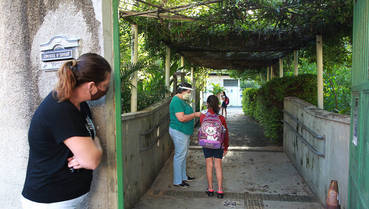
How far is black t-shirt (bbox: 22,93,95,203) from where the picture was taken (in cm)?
160

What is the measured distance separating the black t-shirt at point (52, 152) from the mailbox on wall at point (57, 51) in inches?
18.3

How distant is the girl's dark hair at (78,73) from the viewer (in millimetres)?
1611

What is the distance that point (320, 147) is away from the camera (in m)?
4.26

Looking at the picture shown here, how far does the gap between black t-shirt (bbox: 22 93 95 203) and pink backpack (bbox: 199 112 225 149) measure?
2806 millimetres

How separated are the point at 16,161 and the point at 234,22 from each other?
203 inches

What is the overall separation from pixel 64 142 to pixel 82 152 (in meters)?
0.11

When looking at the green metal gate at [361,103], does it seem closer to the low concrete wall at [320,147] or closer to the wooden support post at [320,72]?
the low concrete wall at [320,147]

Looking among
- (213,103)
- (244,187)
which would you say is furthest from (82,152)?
(244,187)

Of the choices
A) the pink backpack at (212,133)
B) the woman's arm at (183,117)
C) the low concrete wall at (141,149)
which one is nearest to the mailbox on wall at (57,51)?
the low concrete wall at (141,149)

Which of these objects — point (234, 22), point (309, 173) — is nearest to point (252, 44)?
point (234, 22)

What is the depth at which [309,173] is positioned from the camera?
16.1ft

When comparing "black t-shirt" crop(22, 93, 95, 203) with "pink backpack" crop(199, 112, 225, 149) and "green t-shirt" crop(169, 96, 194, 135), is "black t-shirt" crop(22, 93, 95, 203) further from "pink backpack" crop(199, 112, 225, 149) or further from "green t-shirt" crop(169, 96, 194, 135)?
"green t-shirt" crop(169, 96, 194, 135)

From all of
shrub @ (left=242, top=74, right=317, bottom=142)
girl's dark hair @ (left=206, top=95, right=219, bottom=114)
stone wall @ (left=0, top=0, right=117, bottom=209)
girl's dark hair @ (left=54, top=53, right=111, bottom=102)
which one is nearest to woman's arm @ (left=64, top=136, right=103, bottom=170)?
girl's dark hair @ (left=54, top=53, right=111, bottom=102)

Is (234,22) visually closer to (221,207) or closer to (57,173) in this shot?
(221,207)
